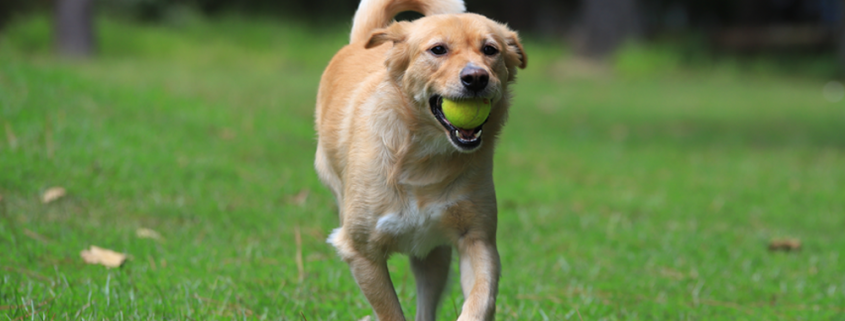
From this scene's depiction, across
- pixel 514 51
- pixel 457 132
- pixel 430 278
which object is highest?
pixel 514 51

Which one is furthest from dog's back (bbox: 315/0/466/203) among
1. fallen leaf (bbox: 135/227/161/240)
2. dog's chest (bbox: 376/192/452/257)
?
fallen leaf (bbox: 135/227/161/240)

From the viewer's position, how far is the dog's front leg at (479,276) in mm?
2914

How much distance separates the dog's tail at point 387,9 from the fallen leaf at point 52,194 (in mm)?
2323

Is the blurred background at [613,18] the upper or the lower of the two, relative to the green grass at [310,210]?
lower

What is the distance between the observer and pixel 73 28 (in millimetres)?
13789

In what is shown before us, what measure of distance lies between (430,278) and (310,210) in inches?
90.4

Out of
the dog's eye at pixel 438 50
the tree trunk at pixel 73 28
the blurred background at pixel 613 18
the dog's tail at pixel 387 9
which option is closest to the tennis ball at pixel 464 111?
the dog's eye at pixel 438 50

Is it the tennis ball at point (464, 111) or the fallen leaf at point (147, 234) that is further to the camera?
the fallen leaf at point (147, 234)

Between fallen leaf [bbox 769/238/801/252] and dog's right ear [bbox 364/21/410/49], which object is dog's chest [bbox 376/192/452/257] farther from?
fallen leaf [bbox 769/238/801/252]

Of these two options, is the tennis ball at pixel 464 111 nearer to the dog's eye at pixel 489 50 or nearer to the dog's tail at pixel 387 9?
the dog's eye at pixel 489 50

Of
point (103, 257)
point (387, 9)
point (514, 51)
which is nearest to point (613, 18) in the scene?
point (387, 9)

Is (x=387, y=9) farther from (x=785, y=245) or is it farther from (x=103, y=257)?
(x=785, y=245)

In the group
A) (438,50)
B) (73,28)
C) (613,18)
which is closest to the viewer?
(438,50)

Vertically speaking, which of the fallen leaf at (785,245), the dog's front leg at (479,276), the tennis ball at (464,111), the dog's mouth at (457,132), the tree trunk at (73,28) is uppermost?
the tennis ball at (464,111)
